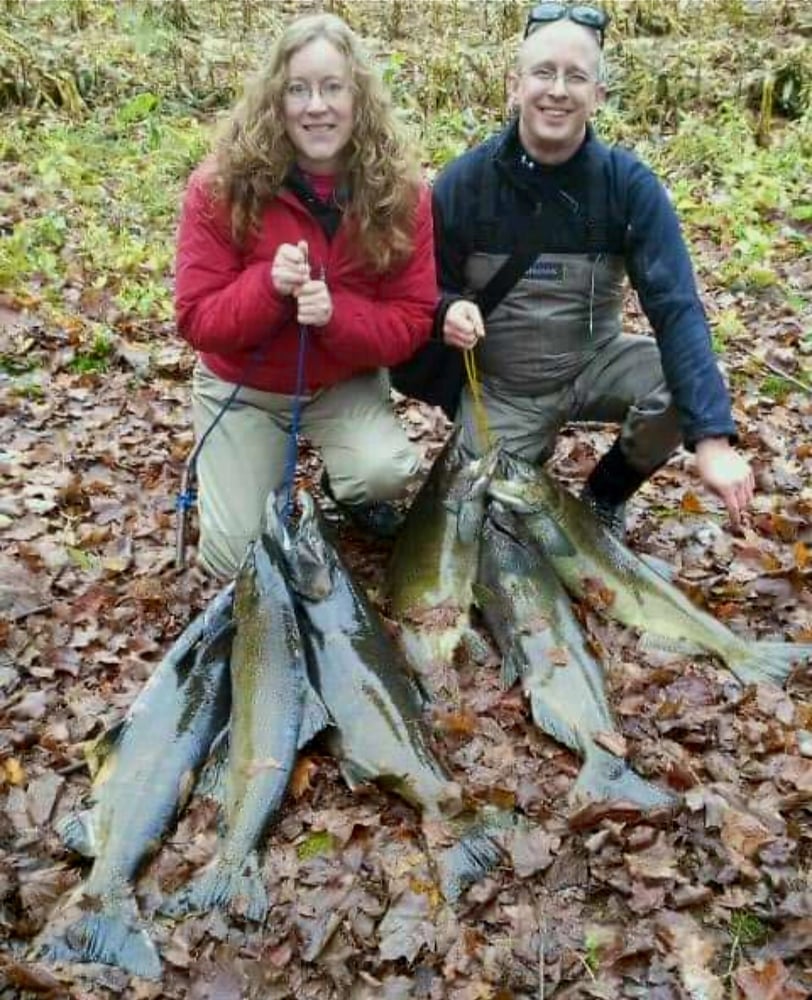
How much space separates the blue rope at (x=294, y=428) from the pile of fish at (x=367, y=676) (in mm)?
197

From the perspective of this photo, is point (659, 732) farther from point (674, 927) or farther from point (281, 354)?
point (281, 354)

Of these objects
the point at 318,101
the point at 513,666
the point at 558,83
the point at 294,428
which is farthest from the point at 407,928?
the point at 558,83

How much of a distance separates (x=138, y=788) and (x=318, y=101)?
2692 millimetres

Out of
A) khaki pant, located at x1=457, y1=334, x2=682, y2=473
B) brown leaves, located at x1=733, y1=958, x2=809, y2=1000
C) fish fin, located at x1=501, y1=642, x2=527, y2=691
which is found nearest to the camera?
brown leaves, located at x1=733, y1=958, x2=809, y2=1000

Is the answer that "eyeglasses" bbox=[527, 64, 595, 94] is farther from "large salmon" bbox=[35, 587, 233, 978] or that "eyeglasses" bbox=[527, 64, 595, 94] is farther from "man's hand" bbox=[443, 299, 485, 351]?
"large salmon" bbox=[35, 587, 233, 978]

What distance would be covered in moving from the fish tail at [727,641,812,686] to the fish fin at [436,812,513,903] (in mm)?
1321

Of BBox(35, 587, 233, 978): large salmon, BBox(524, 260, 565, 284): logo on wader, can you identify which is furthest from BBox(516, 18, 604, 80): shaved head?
BBox(35, 587, 233, 978): large salmon

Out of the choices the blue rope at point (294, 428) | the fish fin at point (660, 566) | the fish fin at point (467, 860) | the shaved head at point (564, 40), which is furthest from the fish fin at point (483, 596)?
the shaved head at point (564, 40)

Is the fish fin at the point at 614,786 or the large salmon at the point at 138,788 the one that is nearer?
the large salmon at the point at 138,788

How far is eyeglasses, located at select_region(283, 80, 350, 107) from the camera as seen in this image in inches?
167

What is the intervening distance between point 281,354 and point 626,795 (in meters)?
2.38

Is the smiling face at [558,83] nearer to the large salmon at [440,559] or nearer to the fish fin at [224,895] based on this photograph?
the large salmon at [440,559]

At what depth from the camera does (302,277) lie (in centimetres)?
410

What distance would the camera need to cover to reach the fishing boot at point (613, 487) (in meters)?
5.07
